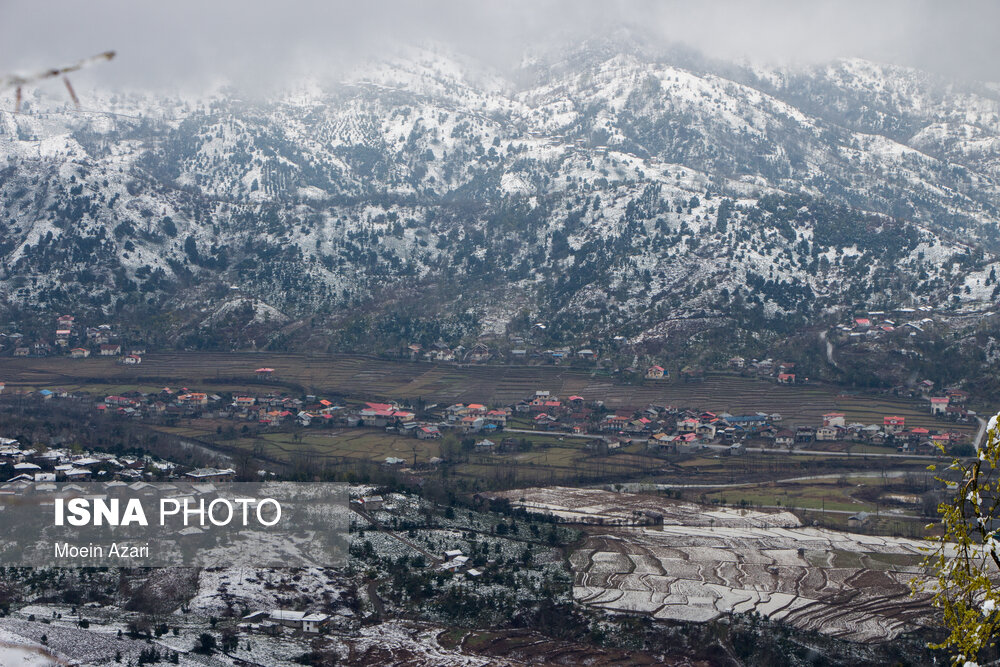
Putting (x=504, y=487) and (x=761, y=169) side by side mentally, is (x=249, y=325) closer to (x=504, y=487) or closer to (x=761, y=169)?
(x=504, y=487)

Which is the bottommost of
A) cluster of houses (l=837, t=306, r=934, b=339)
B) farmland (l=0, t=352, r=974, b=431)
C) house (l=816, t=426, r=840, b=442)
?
house (l=816, t=426, r=840, b=442)

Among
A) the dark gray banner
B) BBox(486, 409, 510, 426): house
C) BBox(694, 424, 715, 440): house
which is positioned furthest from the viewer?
BBox(486, 409, 510, 426): house

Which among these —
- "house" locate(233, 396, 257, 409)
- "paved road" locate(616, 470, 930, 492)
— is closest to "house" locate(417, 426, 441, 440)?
"house" locate(233, 396, 257, 409)

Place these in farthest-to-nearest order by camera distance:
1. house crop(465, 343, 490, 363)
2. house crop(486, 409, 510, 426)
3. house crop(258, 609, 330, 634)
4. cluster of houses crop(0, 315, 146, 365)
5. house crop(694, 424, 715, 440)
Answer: house crop(465, 343, 490, 363) < cluster of houses crop(0, 315, 146, 365) < house crop(486, 409, 510, 426) < house crop(694, 424, 715, 440) < house crop(258, 609, 330, 634)

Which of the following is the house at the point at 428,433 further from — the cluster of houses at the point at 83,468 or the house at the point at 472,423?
the cluster of houses at the point at 83,468

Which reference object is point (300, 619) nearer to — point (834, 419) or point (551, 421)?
point (551, 421)

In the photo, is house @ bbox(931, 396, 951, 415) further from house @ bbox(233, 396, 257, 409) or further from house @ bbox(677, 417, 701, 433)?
house @ bbox(233, 396, 257, 409)
